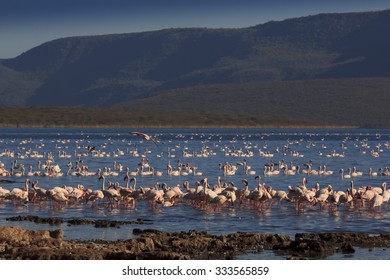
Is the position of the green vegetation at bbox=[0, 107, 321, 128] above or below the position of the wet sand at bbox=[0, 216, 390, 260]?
below

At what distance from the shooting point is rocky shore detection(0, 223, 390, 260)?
17938 millimetres

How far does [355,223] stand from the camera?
26984 millimetres

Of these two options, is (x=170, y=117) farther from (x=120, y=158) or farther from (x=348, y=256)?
(x=348, y=256)

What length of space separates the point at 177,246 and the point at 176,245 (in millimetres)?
54

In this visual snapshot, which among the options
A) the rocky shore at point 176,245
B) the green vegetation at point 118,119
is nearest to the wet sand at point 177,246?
the rocky shore at point 176,245

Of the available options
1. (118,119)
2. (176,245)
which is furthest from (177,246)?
(118,119)

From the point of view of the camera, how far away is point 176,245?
2044cm

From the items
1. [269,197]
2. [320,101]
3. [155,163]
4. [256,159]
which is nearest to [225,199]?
[269,197]

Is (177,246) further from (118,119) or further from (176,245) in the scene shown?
(118,119)

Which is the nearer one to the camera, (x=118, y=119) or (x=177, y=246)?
(x=177, y=246)

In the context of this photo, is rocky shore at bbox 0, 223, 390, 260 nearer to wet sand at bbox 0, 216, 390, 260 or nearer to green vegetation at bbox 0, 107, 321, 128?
wet sand at bbox 0, 216, 390, 260

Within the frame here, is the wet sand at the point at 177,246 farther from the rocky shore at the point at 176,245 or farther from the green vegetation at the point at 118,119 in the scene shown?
the green vegetation at the point at 118,119

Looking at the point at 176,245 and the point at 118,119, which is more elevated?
the point at 176,245

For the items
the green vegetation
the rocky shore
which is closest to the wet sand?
the rocky shore
